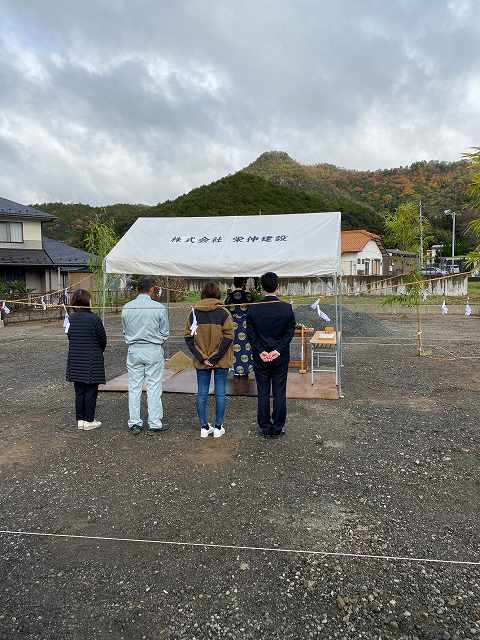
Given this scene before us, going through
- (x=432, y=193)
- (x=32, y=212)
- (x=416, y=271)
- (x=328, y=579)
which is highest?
(x=432, y=193)

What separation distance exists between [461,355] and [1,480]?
28.0 feet

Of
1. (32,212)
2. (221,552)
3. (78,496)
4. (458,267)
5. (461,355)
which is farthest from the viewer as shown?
(458,267)

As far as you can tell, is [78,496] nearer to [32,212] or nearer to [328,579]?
[328,579]

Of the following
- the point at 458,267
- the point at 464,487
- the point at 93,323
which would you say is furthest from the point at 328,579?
the point at 458,267

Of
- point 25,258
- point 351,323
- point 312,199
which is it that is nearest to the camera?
point 351,323

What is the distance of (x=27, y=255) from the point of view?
824 inches

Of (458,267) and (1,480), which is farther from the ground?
(458,267)

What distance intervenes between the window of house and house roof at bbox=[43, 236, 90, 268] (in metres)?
1.75

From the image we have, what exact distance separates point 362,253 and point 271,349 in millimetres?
34918

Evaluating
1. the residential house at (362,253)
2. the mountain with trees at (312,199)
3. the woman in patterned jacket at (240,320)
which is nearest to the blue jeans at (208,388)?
the woman in patterned jacket at (240,320)

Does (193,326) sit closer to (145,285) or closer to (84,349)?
(145,285)

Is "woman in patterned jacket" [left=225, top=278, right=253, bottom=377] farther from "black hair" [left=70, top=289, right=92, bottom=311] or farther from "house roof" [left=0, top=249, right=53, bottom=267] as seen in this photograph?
"house roof" [left=0, top=249, right=53, bottom=267]

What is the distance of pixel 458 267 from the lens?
37938 mm

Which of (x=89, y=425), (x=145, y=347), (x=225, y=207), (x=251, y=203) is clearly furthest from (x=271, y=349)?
(x=251, y=203)
